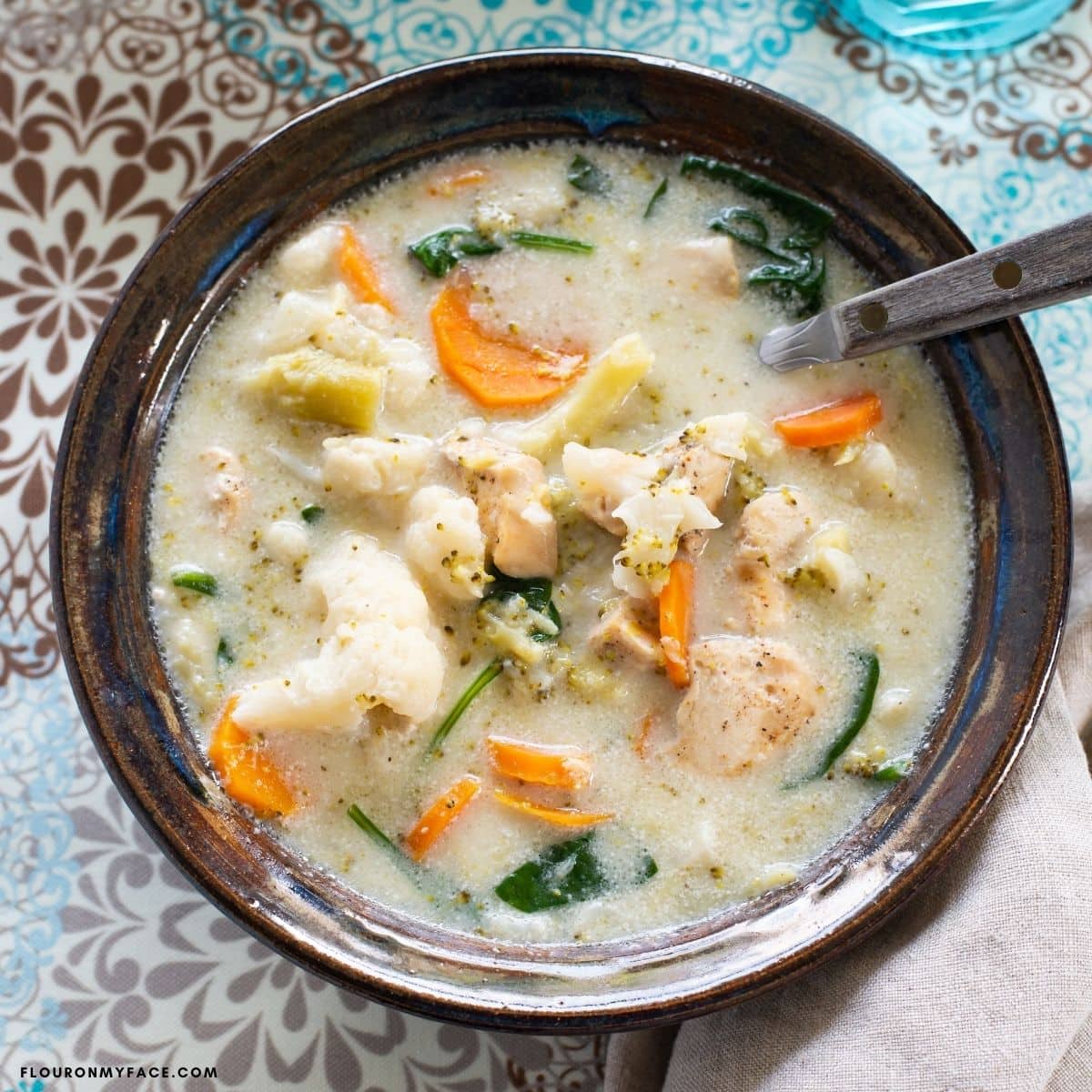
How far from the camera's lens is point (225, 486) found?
7.70 ft

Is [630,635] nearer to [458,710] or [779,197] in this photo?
[458,710]

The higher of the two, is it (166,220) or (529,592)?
(166,220)

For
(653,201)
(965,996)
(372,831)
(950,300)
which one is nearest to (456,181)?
(653,201)

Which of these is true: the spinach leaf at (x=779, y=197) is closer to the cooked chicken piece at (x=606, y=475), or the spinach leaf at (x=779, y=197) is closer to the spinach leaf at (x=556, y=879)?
the cooked chicken piece at (x=606, y=475)

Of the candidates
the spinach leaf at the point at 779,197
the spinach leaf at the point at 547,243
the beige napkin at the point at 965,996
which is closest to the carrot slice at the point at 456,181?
the spinach leaf at the point at 547,243

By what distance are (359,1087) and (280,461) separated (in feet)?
4.11

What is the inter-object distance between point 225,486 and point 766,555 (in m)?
1.03

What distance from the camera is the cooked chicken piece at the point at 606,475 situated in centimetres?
225

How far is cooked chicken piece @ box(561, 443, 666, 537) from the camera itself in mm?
2248

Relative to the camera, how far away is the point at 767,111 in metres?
2.44

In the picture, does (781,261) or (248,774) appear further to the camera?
(781,261)

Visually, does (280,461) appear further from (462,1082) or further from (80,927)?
(462,1082)

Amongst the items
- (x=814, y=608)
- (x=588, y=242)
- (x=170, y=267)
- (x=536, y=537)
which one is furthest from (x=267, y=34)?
(x=814, y=608)

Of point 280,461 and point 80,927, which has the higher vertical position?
point 280,461
